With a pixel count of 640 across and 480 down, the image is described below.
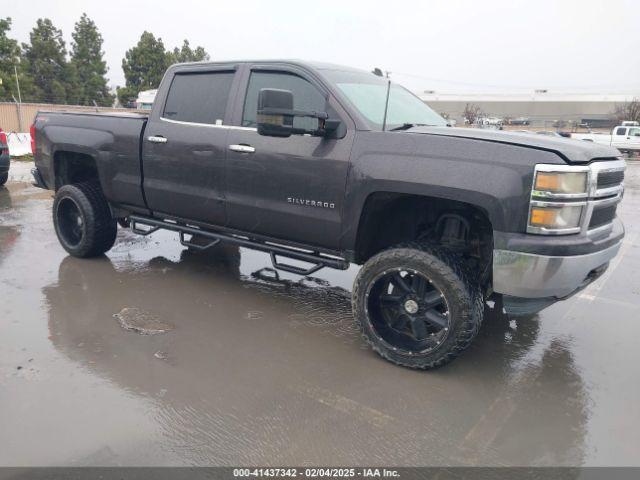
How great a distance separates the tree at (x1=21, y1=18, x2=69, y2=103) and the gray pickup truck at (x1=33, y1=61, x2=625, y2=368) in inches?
1456

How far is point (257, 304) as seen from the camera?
455 centimetres

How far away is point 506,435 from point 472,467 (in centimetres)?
37

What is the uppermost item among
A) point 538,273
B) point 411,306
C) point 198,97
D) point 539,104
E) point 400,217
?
point 539,104

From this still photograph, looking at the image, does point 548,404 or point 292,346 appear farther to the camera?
point 292,346

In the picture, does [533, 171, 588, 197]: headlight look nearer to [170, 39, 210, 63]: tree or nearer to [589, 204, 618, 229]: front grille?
[589, 204, 618, 229]: front grille

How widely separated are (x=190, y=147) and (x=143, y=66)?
36.9m

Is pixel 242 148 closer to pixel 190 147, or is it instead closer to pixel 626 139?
pixel 190 147

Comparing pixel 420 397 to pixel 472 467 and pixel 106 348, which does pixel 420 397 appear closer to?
pixel 472 467

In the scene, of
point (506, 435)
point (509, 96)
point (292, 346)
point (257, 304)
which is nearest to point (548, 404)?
point (506, 435)

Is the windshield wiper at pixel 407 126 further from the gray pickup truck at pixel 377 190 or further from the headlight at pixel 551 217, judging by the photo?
the headlight at pixel 551 217

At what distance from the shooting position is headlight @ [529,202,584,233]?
2947 millimetres

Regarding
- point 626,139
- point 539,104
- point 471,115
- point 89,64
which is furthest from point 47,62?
point 539,104

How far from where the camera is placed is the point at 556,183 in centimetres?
293

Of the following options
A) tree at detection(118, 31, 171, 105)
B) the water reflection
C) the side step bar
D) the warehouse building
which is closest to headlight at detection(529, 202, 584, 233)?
the water reflection
